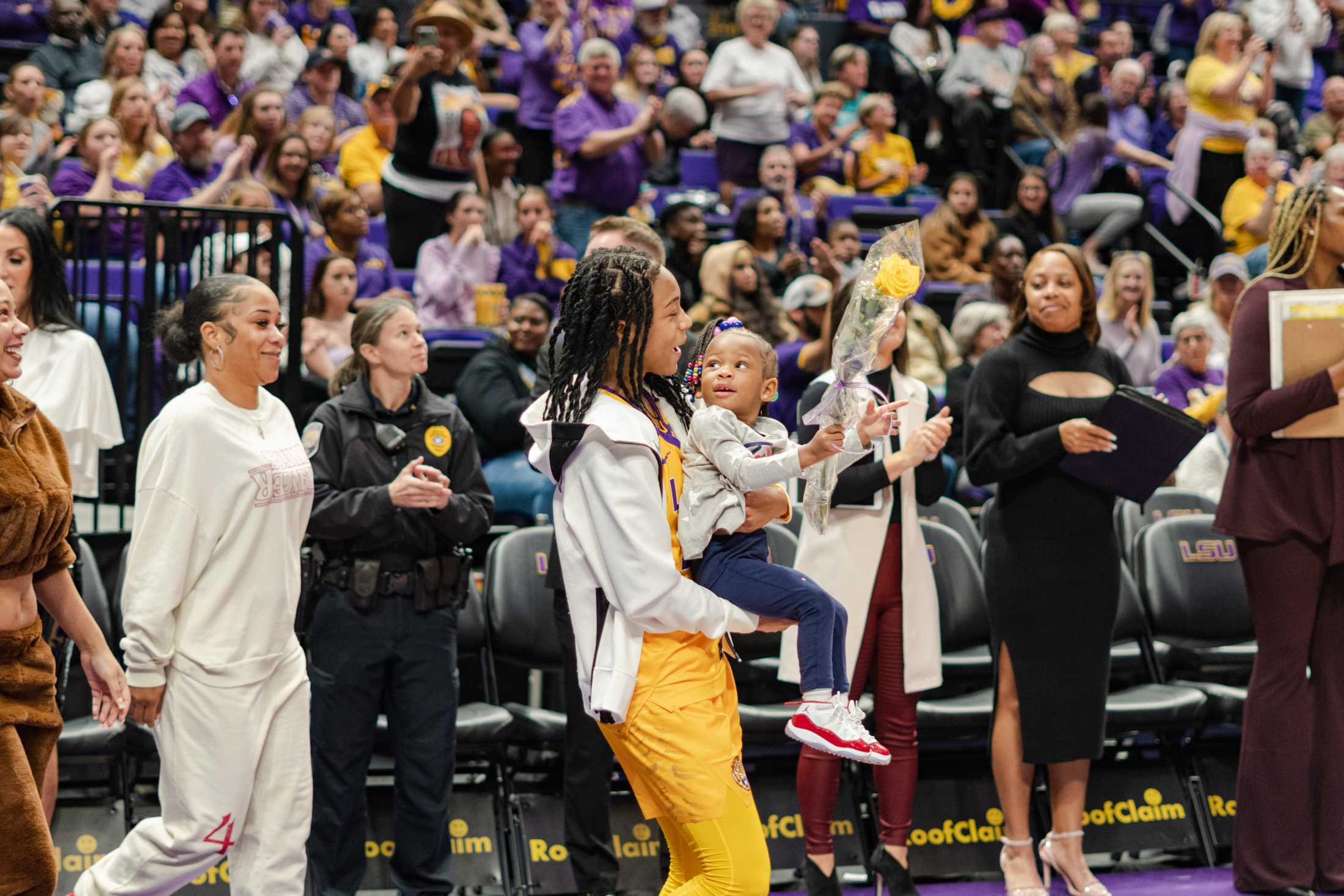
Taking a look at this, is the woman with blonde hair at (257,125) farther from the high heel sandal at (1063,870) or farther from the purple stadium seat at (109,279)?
the high heel sandal at (1063,870)

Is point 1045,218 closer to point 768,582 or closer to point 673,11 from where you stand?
point 673,11

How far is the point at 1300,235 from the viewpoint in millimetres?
4594

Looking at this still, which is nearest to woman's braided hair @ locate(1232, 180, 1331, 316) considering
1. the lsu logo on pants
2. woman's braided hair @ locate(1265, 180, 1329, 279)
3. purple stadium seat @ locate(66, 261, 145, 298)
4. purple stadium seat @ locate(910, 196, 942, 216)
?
woman's braided hair @ locate(1265, 180, 1329, 279)

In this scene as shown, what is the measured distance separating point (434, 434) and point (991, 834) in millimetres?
2339

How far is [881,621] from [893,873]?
762 millimetres

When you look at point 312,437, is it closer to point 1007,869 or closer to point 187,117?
point 1007,869

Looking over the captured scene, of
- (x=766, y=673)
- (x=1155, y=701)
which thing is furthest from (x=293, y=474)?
(x=1155, y=701)

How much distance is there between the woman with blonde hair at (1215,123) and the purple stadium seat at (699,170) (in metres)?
3.52

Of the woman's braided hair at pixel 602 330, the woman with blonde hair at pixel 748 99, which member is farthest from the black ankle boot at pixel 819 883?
the woman with blonde hair at pixel 748 99

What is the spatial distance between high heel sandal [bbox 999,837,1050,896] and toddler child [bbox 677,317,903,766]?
188cm

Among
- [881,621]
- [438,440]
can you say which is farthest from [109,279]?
[881,621]

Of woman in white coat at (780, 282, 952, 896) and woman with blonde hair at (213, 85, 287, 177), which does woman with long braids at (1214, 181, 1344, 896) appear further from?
woman with blonde hair at (213, 85, 287, 177)

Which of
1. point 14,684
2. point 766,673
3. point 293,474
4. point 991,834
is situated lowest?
point 991,834

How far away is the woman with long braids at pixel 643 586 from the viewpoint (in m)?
2.75
